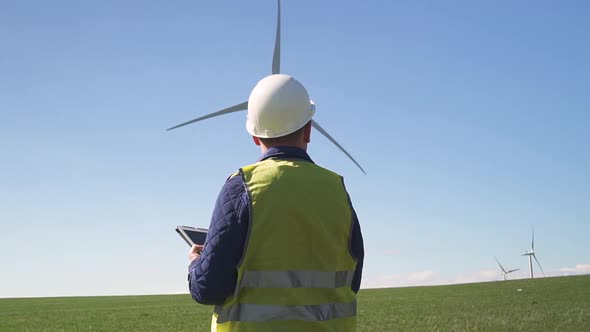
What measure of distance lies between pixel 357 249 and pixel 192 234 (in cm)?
100

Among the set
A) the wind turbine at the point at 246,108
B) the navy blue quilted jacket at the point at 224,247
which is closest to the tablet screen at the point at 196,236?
the navy blue quilted jacket at the point at 224,247

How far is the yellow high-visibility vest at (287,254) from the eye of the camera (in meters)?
3.32

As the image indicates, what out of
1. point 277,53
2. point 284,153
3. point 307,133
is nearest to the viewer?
point 284,153

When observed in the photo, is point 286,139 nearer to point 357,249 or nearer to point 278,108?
point 278,108

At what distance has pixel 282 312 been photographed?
3.36 meters

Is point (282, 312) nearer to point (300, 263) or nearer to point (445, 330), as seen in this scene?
point (300, 263)

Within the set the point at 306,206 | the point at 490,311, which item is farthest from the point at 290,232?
the point at 490,311

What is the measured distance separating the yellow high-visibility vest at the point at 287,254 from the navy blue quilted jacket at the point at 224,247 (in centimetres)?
4

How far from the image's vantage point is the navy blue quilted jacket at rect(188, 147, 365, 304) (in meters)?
3.30

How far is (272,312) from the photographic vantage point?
11.0ft

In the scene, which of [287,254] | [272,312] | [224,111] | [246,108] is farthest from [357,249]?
[224,111]

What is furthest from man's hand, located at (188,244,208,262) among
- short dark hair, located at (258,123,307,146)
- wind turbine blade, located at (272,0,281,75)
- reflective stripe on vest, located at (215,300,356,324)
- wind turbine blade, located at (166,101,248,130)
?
wind turbine blade, located at (272,0,281,75)

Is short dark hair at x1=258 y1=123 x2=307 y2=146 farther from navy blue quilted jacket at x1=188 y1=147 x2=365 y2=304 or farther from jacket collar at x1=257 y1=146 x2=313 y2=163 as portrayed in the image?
navy blue quilted jacket at x1=188 y1=147 x2=365 y2=304

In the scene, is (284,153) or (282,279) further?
(284,153)
